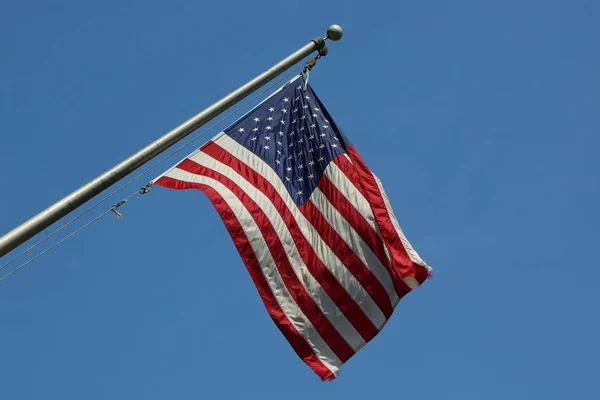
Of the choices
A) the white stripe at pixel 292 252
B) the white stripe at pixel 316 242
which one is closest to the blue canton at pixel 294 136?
the white stripe at pixel 316 242

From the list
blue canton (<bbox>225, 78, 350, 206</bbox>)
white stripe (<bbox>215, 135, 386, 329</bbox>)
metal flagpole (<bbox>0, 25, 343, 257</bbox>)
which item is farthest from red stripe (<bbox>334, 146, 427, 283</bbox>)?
metal flagpole (<bbox>0, 25, 343, 257</bbox>)

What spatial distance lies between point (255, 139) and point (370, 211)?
2309 mm

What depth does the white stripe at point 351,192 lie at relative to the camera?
1636 centimetres

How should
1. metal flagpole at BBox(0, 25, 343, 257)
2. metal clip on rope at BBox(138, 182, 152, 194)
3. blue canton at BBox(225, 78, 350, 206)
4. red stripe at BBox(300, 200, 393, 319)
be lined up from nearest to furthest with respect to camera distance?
metal flagpole at BBox(0, 25, 343, 257) < metal clip on rope at BBox(138, 182, 152, 194) < red stripe at BBox(300, 200, 393, 319) < blue canton at BBox(225, 78, 350, 206)

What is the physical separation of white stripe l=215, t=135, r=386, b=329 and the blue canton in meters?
0.14

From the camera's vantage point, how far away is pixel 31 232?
36.1 ft

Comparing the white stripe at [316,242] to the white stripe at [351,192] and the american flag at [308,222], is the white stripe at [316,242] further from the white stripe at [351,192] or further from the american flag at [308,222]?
the white stripe at [351,192]

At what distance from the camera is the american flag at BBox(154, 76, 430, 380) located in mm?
15250

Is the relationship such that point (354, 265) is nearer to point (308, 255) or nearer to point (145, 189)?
point (308, 255)

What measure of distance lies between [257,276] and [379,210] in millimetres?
2613

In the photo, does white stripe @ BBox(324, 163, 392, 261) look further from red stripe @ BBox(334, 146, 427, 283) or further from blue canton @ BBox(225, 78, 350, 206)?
blue canton @ BBox(225, 78, 350, 206)

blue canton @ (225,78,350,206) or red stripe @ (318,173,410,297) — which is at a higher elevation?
blue canton @ (225,78,350,206)

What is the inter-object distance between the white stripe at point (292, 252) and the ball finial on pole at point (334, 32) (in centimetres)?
274

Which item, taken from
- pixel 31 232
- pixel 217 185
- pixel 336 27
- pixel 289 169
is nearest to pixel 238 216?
pixel 217 185
